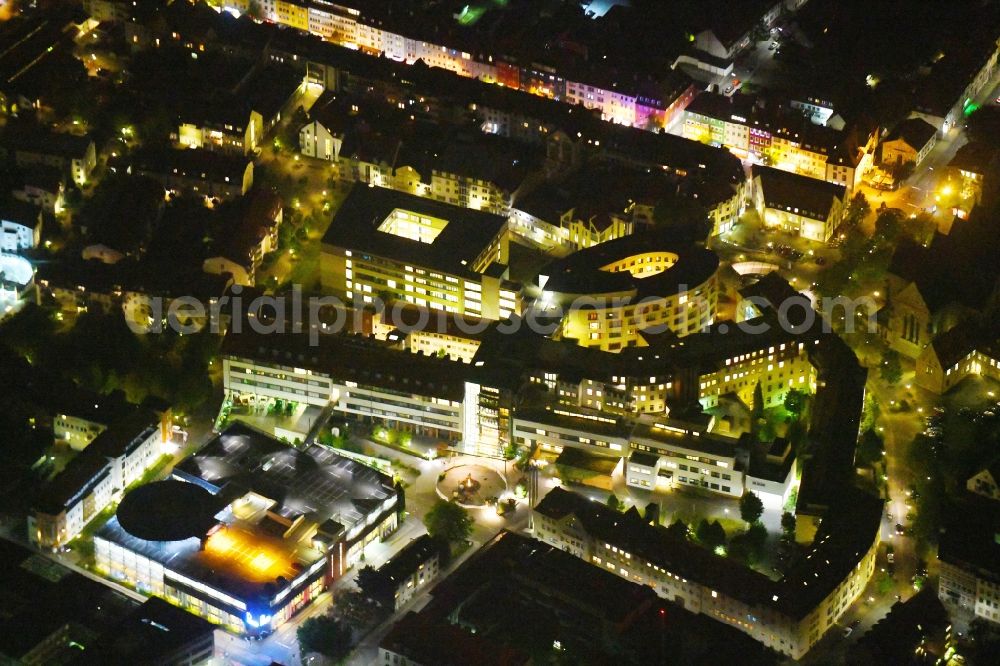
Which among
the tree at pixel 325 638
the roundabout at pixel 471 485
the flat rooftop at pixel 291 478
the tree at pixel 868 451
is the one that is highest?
the tree at pixel 868 451

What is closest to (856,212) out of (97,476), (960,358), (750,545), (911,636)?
(960,358)

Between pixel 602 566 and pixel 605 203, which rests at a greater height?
pixel 605 203

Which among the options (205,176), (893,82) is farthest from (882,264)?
(205,176)

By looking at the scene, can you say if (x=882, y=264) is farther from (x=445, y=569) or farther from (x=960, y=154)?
(x=445, y=569)

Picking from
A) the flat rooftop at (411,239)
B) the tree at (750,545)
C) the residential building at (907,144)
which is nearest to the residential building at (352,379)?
the flat rooftop at (411,239)

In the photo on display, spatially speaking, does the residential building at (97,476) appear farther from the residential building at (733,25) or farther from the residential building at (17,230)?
the residential building at (733,25)

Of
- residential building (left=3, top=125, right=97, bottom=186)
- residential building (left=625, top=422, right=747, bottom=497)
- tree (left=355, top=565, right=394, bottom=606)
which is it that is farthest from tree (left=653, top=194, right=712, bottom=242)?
residential building (left=3, top=125, right=97, bottom=186)

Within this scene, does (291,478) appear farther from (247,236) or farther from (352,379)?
(247,236)

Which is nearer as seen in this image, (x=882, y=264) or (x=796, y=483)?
(x=796, y=483)
